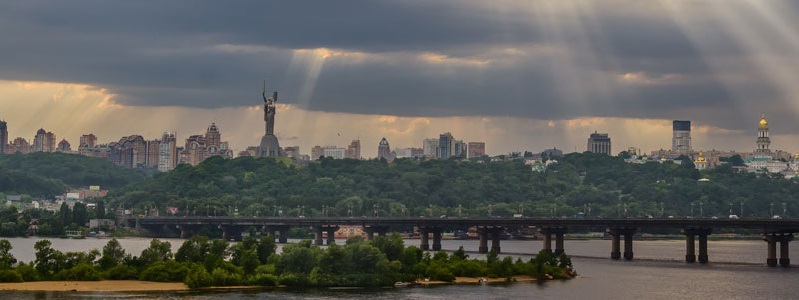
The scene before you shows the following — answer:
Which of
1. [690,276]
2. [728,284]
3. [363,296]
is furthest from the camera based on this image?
[690,276]

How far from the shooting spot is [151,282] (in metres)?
139

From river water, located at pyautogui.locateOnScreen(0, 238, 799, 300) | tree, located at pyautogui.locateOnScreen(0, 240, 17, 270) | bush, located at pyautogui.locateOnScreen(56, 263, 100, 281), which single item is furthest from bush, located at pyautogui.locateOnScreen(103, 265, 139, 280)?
river water, located at pyautogui.locateOnScreen(0, 238, 799, 300)

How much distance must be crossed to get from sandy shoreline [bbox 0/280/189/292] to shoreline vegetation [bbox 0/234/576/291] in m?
0.09

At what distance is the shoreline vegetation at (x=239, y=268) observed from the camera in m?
137

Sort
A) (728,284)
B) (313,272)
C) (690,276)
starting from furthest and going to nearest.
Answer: (690,276) → (728,284) → (313,272)

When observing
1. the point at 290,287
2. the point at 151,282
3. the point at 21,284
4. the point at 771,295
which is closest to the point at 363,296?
the point at 290,287

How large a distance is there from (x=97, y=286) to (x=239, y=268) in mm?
14424

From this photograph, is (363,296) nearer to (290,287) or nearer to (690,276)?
(290,287)

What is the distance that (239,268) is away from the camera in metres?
143

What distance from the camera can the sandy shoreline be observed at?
131750mm

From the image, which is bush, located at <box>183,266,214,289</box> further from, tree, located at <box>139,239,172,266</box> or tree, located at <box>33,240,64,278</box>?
tree, located at <box>33,240,64,278</box>

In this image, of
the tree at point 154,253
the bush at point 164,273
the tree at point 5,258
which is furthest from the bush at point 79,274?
the tree at point 154,253

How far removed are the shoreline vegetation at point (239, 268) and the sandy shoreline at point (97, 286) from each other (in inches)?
3.4

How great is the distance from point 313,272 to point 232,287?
8.32 metres
